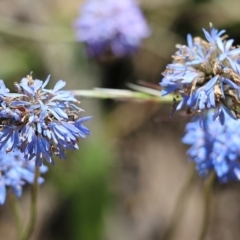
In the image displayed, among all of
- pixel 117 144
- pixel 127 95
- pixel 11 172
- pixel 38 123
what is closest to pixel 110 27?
pixel 117 144

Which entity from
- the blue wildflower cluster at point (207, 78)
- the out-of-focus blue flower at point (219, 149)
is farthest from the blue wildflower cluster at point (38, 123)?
the out-of-focus blue flower at point (219, 149)

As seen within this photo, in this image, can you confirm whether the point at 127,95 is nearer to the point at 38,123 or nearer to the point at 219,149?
the point at 219,149

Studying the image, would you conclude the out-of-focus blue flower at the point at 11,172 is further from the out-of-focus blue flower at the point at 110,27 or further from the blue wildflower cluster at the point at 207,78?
the out-of-focus blue flower at the point at 110,27

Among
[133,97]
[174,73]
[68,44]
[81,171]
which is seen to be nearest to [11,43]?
[68,44]

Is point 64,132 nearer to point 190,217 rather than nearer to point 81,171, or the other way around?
point 81,171

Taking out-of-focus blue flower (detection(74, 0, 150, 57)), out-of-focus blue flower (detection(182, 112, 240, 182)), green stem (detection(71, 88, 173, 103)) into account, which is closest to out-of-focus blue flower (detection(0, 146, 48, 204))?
green stem (detection(71, 88, 173, 103))

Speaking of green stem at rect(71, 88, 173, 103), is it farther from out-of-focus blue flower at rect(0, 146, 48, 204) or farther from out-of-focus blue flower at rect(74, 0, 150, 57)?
out-of-focus blue flower at rect(74, 0, 150, 57)

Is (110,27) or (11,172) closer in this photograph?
(11,172)
